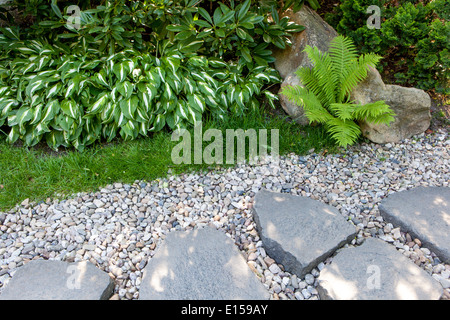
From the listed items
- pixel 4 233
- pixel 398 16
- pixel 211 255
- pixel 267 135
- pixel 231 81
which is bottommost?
pixel 4 233

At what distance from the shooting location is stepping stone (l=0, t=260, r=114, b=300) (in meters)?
1.90

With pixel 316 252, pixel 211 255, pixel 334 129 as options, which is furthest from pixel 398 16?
pixel 211 255

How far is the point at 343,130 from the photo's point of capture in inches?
111

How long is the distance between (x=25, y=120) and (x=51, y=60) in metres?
0.58

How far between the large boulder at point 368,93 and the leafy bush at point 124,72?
18 centimetres

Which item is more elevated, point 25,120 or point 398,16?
point 398,16

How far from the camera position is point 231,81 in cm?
330

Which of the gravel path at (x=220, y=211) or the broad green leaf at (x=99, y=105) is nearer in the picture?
the gravel path at (x=220, y=211)

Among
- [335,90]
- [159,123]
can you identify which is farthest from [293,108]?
[159,123]

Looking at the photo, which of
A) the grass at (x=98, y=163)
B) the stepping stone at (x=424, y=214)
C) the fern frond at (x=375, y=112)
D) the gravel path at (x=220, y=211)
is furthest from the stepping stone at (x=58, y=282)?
the fern frond at (x=375, y=112)

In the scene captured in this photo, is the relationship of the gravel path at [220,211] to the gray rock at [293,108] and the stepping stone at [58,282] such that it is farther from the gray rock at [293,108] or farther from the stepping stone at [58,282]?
the gray rock at [293,108]

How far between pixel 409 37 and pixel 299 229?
2.32 meters

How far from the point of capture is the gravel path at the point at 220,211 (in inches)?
86.4
